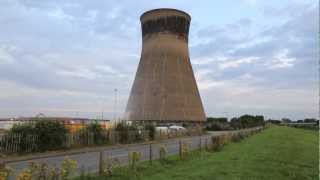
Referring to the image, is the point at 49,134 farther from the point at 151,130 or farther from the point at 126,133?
the point at 151,130

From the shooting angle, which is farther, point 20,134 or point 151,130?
point 151,130

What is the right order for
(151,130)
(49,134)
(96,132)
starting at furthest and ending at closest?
(151,130) < (96,132) < (49,134)

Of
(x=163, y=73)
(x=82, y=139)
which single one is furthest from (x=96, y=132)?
(x=163, y=73)

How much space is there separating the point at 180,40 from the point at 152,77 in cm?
544

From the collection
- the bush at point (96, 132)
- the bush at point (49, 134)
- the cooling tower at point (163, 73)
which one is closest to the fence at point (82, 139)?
the bush at point (96, 132)

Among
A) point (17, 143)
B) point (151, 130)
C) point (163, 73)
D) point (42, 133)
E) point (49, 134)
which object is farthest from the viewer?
point (163, 73)

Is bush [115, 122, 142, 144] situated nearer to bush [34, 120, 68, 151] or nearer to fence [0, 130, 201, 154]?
fence [0, 130, 201, 154]

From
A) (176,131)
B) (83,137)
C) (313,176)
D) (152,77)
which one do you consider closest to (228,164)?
(313,176)

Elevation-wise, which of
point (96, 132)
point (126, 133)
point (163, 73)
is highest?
point (163, 73)

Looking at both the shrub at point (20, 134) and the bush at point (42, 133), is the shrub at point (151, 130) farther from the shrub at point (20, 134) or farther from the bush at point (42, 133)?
the shrub at point (20, 134)

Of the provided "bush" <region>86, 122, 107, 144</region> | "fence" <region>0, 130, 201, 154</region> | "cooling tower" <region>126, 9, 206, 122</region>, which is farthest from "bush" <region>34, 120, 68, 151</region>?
"cooling tower" <region>126, 9, 206, 122</region>

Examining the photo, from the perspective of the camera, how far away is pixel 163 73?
4769 cm

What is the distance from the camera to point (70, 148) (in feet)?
71.9

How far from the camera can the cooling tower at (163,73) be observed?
47344 millimetres
